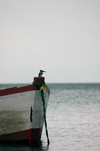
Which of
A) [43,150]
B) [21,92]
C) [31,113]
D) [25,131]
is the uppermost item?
[21,92]

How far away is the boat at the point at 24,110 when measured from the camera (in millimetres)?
9172

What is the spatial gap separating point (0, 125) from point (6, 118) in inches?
15.4

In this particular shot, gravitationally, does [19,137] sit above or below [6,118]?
below

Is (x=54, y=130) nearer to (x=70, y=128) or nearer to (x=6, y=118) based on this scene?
(x=70, y=128)

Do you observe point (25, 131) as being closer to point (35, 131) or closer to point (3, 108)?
point (35, 131)

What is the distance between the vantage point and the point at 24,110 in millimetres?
9258

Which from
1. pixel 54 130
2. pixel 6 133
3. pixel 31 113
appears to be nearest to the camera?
pixel 31 113

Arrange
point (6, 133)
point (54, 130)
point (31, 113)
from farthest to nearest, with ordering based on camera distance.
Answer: point (54, 130) < point (6, 133) < point (31, 113)

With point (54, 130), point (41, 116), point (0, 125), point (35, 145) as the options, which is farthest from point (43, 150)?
point (54, 130)

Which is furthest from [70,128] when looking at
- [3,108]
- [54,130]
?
[3,108]

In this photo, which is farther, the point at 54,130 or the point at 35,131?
the point at 54,130

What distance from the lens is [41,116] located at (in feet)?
31.5

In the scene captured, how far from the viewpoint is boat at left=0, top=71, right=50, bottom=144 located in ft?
30.1

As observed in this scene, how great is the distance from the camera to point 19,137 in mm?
9625
